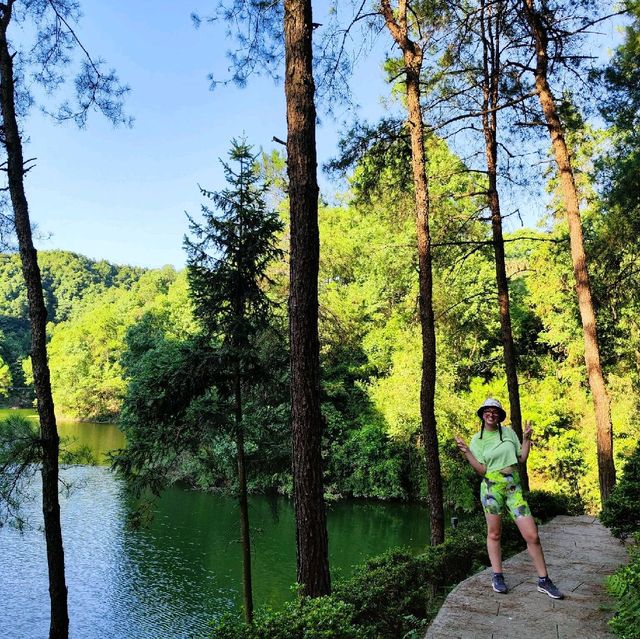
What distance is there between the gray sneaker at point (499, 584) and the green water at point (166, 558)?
183 inches

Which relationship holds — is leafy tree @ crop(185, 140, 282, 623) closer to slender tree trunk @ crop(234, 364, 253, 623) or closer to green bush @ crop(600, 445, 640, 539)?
slender tree trunk @ crop(234, 364, 253, 623)

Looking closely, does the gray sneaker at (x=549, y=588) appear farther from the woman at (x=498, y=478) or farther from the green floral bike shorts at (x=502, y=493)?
the green floral bike shorts at (x=502, y=493)

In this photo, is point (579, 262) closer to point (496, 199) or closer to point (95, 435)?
point (496, 199)

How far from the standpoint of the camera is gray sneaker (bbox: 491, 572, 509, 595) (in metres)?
3.83

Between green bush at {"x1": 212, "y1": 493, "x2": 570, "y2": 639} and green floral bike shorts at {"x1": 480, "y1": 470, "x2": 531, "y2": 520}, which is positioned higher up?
green floral bike shorts at {"x1": 480, "y1": 470, "x2": 531, "y2": 520}

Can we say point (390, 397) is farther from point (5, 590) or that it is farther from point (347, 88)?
point (347, 88)

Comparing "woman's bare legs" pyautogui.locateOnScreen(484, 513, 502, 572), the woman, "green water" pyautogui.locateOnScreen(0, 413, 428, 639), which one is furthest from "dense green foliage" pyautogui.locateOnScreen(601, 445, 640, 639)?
"green water" pyautogui.locateOnScreen(0, 413, 428, 639)

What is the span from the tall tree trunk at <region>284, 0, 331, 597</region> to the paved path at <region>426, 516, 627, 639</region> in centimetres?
93

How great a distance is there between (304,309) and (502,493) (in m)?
1.91

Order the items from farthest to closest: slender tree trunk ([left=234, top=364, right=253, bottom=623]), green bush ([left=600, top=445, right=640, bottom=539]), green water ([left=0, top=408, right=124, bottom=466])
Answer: green water ([left=0, top=408, right=124, bottom=466]), slender tree trunk ([left=234, top=364, right=253, bottom=623]), green bush ([left=600, top=445, right=640, bottom=539])

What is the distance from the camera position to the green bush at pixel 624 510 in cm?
475

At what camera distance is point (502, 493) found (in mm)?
3844

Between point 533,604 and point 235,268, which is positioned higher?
point 235,268

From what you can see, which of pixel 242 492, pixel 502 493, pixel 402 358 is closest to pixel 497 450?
pixel 502 493
